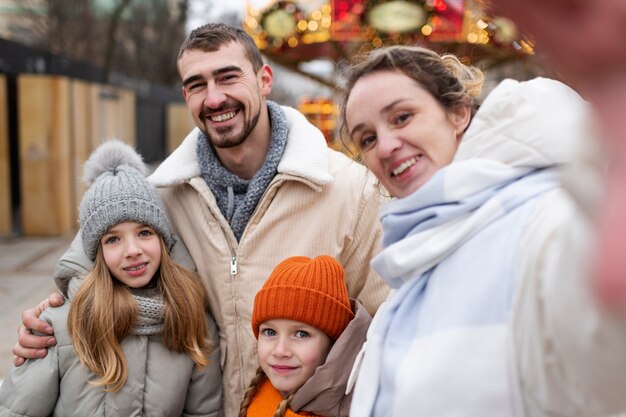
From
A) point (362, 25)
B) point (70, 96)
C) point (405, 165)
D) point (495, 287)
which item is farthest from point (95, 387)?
point (70, 96)

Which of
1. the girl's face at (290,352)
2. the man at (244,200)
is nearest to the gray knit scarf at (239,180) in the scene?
the man at (244,200)

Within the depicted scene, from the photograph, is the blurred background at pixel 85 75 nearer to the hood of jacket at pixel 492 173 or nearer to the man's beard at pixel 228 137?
the man's beard at pixel 228 137

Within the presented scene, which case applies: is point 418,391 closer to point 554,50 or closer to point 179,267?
point 554,50

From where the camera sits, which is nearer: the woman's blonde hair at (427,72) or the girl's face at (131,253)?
the woman's blonde hair at (427,72)

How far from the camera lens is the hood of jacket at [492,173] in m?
1.29

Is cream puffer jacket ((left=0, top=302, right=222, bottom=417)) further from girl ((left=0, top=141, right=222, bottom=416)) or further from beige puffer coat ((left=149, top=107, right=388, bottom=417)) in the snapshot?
beige puffer coat ((left=149, top=107, right=388, bottom=417))

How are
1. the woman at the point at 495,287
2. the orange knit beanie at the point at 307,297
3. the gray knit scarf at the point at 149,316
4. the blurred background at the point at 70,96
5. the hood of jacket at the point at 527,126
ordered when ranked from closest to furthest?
the woman at the point at 495,287 → the hood of jacket at the point at 527,126 → the orange knit beanie at the point at 307,297 → the gray knit scarf at the point at 149,316 → the blurred background at the point at 70,96

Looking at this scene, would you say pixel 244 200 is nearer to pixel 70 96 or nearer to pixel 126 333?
pixel 126 333

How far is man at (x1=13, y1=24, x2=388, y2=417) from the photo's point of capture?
2723mm

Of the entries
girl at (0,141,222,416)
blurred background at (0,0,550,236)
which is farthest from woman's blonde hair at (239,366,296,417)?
blurred background at (0,0,550,236)

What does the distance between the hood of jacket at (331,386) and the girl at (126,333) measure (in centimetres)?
54

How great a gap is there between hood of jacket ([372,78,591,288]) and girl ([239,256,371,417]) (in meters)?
1.02

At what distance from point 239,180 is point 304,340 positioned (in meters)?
0.79

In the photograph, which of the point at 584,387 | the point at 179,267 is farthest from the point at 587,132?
the point at 179,267
